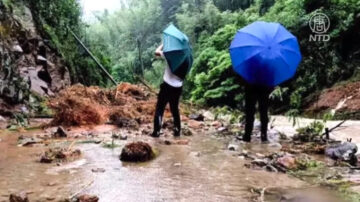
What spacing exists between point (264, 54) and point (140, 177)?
3235 millimetres

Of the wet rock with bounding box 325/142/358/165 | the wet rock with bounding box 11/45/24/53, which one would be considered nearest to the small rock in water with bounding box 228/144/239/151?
the wet rock with bounding box 325/142/358/165

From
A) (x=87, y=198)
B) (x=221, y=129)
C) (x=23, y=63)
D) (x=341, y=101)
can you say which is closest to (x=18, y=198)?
(x=87, y=198)

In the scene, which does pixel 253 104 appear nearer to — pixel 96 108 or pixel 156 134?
pixel 156 134

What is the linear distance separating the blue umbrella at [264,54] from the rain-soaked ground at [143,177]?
4.29ft

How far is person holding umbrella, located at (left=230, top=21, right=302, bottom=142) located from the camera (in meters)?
6.91

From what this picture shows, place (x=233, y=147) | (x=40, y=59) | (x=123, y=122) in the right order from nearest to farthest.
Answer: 1. (x=233, y=147)
2. (x=123, y=122)
3. (x=40, y=59)

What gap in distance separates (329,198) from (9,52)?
9594 mm

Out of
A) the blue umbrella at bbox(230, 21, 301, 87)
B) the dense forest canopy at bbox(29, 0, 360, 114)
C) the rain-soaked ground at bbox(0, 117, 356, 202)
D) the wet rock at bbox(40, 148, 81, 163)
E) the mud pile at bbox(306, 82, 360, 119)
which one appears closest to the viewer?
the rain-soaked ground at bbox(0, 117, 356, 202)

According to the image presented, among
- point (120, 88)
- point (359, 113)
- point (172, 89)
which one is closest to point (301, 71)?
point (359, 113)

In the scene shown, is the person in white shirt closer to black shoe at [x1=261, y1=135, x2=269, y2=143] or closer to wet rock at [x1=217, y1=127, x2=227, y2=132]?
wet rock at [x1=217, y1=127, x2=227, y2=132]

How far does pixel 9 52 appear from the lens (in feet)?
37.2

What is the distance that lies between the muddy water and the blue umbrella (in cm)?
147

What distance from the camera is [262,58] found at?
6883mm

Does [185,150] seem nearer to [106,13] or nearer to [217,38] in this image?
[217,38]
